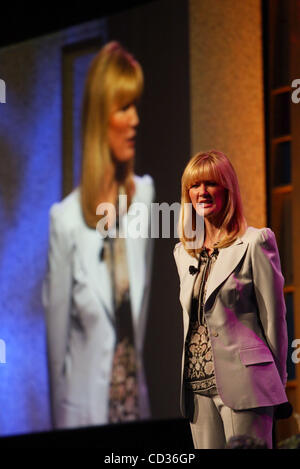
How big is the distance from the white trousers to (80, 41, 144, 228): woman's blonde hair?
1.81 m

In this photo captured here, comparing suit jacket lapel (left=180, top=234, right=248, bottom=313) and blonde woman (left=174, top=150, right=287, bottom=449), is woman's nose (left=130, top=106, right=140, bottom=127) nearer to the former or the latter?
blonde woman (left=174, top=150, right=287, bottom=449)

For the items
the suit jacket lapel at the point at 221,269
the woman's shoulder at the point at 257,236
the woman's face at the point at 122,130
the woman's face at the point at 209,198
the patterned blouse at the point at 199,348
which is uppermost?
the woman's face at the point at 122,130

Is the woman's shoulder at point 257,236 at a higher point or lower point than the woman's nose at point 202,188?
lower

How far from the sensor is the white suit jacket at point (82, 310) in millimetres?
3965

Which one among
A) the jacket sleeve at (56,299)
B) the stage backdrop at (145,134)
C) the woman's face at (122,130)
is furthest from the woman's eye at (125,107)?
the jacket sleeve at (56,299)

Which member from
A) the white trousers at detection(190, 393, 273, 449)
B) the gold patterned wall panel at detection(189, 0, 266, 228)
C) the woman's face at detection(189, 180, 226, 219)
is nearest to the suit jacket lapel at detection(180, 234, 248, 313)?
the woman's face at detection(189, 180, 226, 219)

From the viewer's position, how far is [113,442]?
4.02 metres

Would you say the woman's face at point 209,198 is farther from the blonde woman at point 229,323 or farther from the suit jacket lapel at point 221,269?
the suit jacket lapel at point 221,269

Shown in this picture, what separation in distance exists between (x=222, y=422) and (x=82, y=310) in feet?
5.83

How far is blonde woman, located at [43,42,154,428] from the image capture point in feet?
13.0

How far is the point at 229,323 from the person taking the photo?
2.38m

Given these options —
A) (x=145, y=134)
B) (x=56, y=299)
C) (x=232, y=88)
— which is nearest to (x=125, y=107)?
(x=145, y=134)

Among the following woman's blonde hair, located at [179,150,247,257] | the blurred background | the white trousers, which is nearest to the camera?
the white trousers

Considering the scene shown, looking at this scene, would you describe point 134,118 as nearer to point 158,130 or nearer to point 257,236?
point 158,130
